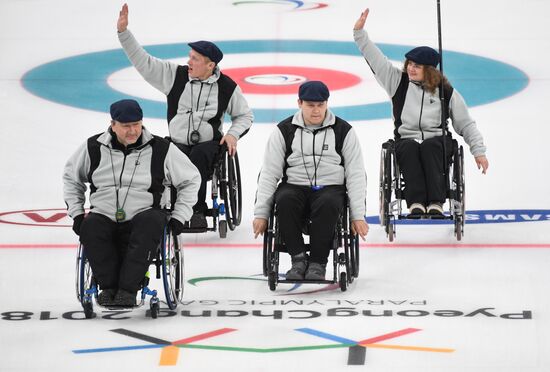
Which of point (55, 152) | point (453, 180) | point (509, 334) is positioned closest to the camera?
point (509, 334)

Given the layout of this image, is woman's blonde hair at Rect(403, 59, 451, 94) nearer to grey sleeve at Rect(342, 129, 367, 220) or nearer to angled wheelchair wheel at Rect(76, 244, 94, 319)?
grey sleeve at Rect(342, 129, 367, 220)

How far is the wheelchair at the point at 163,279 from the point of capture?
18.9 feet

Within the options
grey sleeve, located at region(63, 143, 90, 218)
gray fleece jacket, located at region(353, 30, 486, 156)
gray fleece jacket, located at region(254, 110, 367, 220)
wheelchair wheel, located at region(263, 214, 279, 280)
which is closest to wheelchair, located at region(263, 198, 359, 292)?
wheelchair wheel, located at region(263, 214, 279, 280)

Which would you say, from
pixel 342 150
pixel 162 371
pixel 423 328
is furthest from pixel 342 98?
pixel 162 371

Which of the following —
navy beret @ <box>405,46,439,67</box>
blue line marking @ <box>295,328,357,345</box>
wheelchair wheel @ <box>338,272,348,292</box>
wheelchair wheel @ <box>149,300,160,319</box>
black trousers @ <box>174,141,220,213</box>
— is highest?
navy beret @ <box>405,46,439,67</box>

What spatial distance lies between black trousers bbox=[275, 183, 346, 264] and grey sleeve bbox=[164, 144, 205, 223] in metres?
0.48

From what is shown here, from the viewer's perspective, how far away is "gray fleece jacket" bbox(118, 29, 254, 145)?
7.50 m

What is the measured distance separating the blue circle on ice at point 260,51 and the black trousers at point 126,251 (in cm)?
459

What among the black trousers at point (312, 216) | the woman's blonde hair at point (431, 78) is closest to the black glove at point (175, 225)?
the black trousers at point (312, 216)

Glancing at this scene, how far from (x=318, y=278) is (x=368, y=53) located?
1.64 m

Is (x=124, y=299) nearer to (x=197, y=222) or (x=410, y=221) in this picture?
(x=197, y=222)

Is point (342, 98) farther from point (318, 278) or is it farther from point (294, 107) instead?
point (318, 278)

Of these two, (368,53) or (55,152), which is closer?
(368,53)

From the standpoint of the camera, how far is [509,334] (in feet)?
18.3
